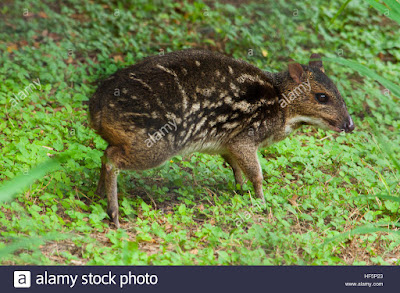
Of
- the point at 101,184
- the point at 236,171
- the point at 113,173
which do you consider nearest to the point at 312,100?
the point at 236,171

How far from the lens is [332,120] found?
6.61 m

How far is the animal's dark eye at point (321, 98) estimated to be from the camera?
6.60 m

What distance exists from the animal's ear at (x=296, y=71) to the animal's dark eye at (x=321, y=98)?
0.28 m

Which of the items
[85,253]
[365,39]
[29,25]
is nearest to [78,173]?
[85,253]

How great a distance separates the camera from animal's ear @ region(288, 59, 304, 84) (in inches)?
260

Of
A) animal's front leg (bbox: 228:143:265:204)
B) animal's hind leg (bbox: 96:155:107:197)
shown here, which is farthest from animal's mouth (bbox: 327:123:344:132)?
animal's hind leg (bbox: 96:155:107:197)

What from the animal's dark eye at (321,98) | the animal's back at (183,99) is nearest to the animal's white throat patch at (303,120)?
the animal's dark eye at (321,98)

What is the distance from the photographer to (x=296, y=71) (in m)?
6.62

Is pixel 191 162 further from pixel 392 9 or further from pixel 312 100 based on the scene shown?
pixel 392 9

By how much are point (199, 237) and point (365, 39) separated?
6640 mm

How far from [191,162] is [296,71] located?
1.81 m

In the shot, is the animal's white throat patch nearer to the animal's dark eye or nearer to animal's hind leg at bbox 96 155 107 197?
the animal's dark eye

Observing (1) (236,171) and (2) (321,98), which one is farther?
(1) (236,171)

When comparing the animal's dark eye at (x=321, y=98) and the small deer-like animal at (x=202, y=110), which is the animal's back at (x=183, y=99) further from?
the animal's dark eye at (x=321, y=98)
